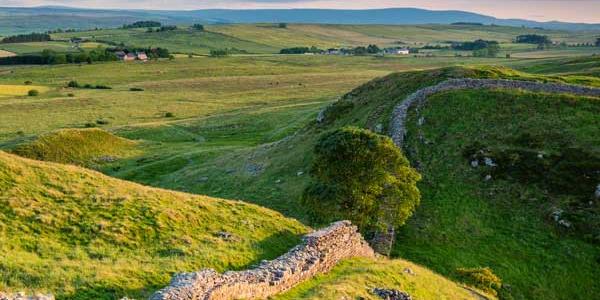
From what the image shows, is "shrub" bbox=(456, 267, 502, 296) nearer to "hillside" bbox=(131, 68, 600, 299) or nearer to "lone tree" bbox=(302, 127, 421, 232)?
"hillside" bbox=(131, 68, 600, 299)

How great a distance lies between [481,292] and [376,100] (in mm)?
34561

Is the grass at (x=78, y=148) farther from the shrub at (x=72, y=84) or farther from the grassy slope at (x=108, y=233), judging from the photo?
the shrub at (x=72, y=84)

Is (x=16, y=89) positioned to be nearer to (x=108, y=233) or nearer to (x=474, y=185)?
(x=474, y=185)

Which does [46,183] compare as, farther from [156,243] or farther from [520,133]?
[520,133]

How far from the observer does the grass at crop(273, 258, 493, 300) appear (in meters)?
23.5

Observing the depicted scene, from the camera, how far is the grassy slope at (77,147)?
69438 mm

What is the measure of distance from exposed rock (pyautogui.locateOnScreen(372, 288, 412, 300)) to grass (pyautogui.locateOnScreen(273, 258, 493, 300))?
1.11ft

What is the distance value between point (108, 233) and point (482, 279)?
74.5 ft

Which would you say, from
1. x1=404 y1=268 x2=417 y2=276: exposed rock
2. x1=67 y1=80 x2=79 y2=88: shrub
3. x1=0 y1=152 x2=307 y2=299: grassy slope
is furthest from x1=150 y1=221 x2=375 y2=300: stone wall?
x1=67 y1=80 x2=79 y2=88: shrub

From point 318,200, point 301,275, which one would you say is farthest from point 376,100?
point 301,275

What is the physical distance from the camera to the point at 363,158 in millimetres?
36656

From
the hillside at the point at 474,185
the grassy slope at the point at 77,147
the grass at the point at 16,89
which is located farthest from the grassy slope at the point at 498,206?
the grass at the point at 16,89

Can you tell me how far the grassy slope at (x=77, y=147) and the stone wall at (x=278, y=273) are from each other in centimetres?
5054

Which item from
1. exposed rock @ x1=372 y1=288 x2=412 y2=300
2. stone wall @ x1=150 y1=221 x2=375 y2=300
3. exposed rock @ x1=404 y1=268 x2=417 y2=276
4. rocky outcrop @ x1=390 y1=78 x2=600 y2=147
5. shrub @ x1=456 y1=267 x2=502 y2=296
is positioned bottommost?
shrub @ x1=456 y1=267 x2=502 y2=296
